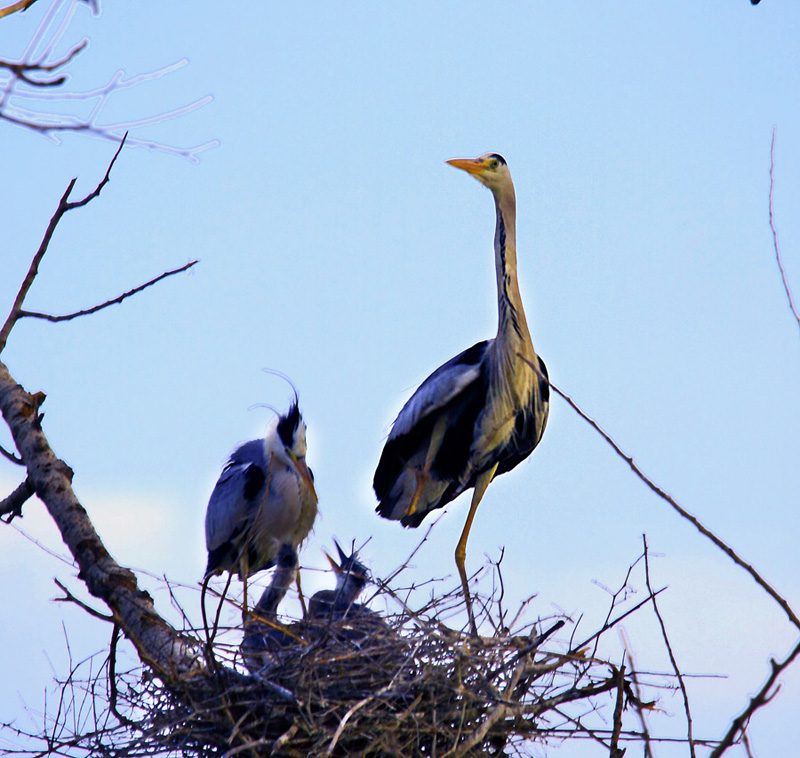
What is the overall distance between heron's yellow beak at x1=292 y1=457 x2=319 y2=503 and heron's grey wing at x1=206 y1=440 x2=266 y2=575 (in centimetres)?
21

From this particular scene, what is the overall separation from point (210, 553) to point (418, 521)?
3.87 ft

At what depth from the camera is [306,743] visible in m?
3.26

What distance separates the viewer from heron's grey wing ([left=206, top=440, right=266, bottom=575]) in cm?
571

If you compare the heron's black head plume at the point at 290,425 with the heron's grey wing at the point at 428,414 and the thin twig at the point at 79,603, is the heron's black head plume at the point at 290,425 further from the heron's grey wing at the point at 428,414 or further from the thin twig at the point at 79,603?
the thin twig at the point at 79,603

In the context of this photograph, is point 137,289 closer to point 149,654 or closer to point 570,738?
point 149,654

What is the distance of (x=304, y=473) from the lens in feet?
18.5

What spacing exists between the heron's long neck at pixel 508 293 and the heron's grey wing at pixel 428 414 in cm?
21

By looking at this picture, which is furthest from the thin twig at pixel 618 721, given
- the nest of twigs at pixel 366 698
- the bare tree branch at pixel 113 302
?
the bare tree branch at pixel 113 302

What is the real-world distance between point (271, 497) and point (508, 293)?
167 cm

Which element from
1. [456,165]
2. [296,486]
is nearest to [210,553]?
[296,486]

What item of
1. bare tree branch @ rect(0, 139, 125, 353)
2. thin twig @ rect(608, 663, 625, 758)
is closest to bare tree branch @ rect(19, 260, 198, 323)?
bare tree branch @ rect(0, 139, 125, 353)

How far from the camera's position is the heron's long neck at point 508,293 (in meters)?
5.66

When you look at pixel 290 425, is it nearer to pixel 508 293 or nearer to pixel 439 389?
pixel 439 389

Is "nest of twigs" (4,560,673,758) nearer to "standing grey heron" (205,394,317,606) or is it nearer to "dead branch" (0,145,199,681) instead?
"dead branch" (0,145,199,681)
